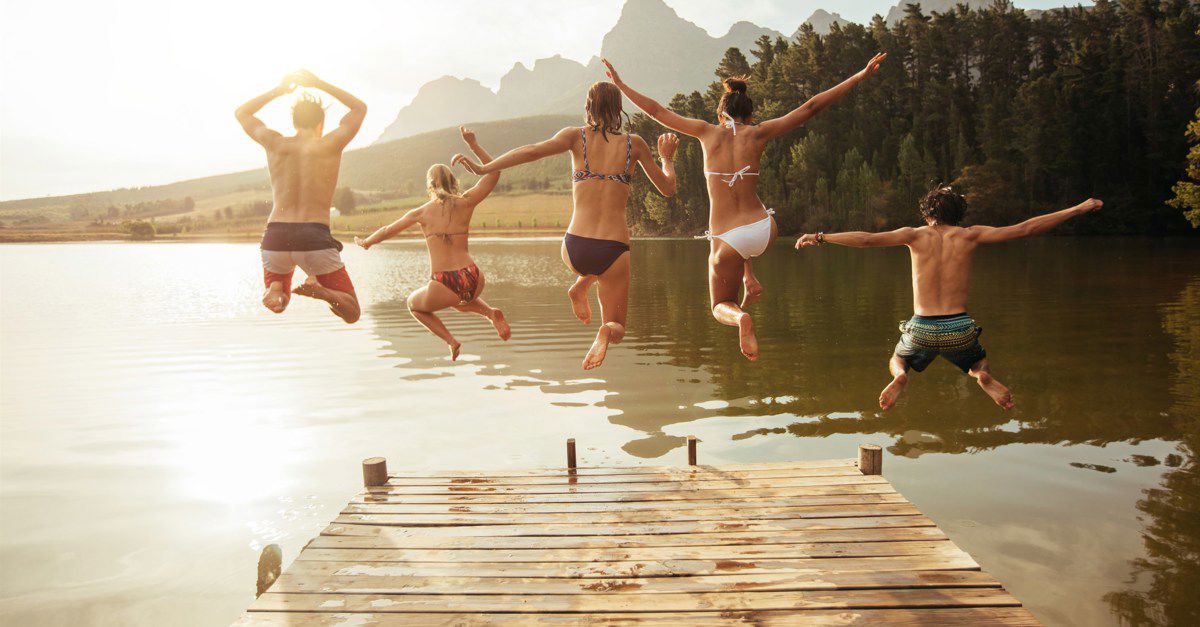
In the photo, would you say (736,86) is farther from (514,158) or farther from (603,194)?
(514,158)

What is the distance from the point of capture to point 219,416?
26.2 m

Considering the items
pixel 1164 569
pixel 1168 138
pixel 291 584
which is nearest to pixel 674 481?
pixel 291 584

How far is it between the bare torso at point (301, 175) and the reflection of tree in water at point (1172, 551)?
13.2m

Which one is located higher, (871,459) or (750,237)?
(750,237)

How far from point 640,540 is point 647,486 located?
7.35 feet

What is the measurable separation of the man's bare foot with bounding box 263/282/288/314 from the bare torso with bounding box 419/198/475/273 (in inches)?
66.7

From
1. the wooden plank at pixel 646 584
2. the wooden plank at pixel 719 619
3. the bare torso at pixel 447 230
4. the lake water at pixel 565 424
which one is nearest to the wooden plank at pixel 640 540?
the wooden plank at pixel 646 584

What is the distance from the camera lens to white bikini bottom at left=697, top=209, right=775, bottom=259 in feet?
27.4

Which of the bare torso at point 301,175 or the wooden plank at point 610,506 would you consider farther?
the wooden plank at point 610,506

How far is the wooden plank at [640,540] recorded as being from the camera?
35.4ft

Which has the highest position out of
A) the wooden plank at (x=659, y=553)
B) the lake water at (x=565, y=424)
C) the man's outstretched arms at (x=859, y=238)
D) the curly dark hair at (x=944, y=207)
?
the curly dark hair at (x=944, y=207)

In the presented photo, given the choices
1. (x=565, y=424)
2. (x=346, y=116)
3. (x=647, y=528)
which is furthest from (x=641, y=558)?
(x=565, y=424)

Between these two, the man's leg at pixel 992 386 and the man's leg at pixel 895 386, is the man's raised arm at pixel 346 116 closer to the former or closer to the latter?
the man's leg at pixel 895 386

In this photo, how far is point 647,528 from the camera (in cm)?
1134
